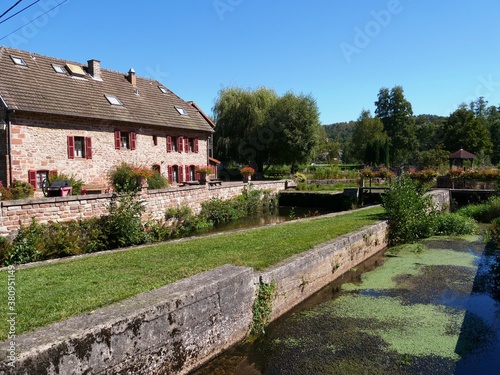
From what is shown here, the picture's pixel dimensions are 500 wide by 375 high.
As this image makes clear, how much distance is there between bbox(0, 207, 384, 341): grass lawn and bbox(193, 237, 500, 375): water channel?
1.21m

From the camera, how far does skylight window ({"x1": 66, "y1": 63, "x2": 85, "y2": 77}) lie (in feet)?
71.4

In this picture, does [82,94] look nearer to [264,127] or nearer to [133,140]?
[133,140]

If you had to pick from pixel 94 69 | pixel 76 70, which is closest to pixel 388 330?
pixel 76 70

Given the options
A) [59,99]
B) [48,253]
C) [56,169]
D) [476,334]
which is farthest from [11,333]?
[59,99]

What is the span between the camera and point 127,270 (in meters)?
6.47

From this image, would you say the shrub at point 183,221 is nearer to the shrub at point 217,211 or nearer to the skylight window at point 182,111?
the shrub at point 217,211

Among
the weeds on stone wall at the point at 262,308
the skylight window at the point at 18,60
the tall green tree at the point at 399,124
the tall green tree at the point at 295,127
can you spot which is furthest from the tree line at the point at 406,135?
the weeds on stone wall at the point at 262,308

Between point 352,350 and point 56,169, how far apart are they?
676 inches

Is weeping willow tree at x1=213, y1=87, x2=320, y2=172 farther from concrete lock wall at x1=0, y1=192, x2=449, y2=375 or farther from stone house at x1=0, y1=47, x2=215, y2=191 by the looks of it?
concrete lock wall at x1=0, y1=192, x2=449, y2=375

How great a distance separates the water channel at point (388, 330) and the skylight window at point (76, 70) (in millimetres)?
19292

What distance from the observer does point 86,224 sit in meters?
12.0

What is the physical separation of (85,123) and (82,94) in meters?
1.91

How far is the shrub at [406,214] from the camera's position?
41.0 ft

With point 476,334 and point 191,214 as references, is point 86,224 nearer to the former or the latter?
point 191,214
